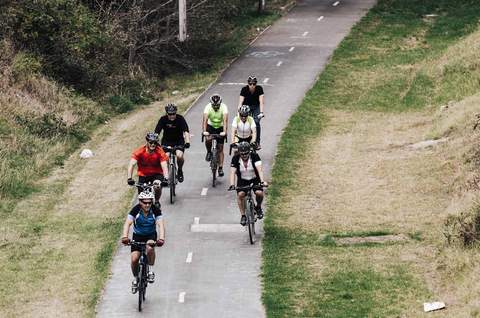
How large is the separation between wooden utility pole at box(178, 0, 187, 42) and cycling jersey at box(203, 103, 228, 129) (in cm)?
1722

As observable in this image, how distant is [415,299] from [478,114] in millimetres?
11880

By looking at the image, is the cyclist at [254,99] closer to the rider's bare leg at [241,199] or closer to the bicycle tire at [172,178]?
the bicycle tire at [172,178]

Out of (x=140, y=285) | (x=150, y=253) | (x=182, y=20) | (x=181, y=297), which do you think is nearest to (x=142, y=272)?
(x=140, y=285)

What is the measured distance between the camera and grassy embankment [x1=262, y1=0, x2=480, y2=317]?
2031 cm

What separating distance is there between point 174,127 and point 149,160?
257 centimetres

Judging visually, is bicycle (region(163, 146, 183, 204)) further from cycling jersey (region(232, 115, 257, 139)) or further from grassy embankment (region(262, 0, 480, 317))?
grassy embankment (region(262, 0, 480, 317))

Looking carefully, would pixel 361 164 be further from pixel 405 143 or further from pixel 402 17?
pixel 402 17

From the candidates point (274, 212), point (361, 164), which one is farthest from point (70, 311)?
point (361, 164)

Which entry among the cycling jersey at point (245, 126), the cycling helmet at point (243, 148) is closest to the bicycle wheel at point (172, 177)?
the cycling jersey at point (245, 126)

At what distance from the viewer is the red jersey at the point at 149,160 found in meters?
22.7

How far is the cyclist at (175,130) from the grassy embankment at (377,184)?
2.38m

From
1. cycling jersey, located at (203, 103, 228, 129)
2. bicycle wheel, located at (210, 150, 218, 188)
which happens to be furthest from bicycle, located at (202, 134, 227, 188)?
cycling jersey, located at (203, 103, 228, 129)

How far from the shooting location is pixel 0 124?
106 ft

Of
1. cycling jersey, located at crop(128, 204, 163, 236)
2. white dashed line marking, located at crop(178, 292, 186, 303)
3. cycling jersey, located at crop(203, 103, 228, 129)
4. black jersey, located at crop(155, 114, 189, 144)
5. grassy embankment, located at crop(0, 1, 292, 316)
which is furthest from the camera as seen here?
cycling jersey, located at crop(203, 103, 228, 129)
